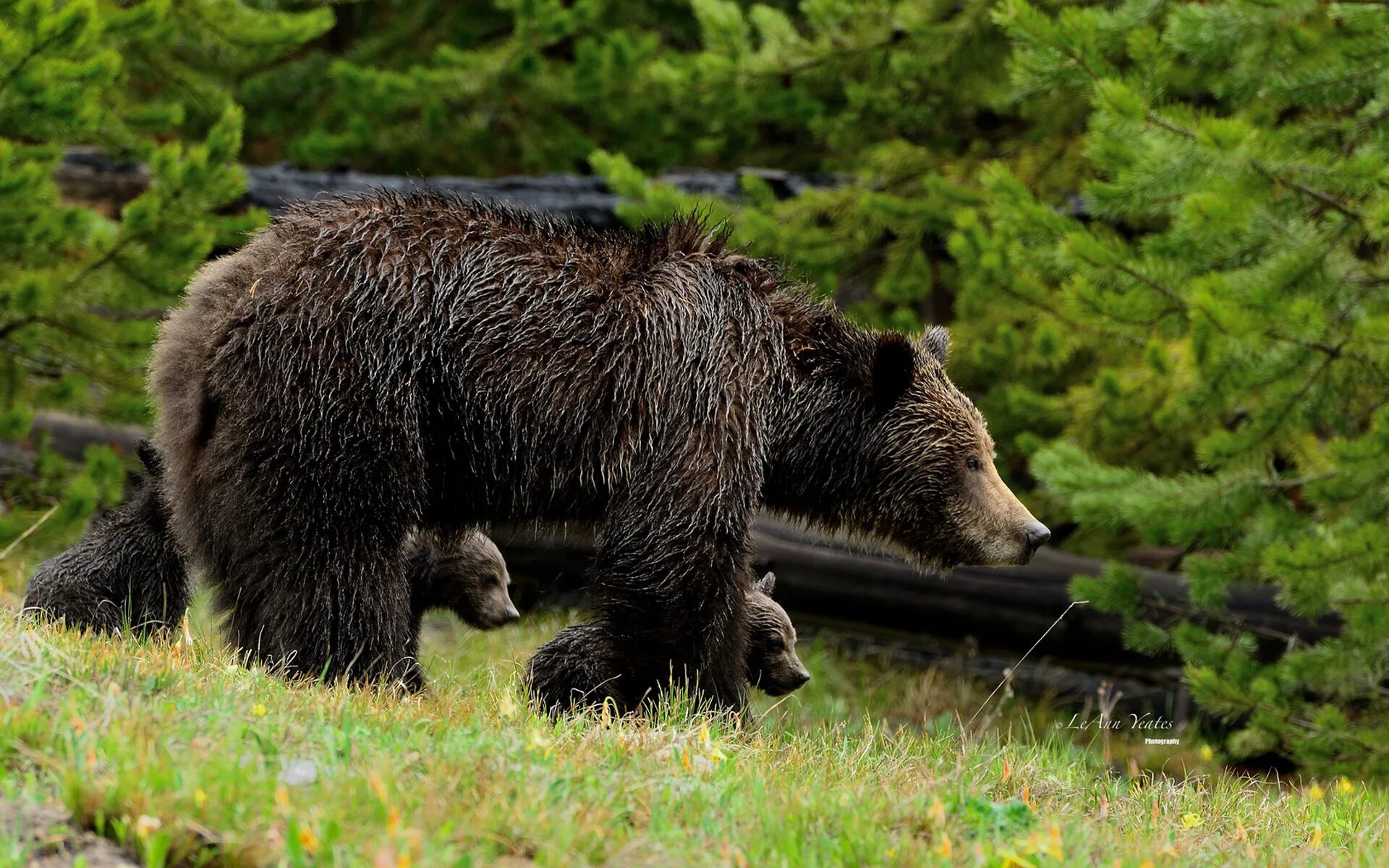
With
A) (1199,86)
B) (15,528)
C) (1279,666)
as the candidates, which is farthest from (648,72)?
(1279,666)

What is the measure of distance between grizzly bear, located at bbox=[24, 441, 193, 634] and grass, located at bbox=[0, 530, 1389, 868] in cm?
166

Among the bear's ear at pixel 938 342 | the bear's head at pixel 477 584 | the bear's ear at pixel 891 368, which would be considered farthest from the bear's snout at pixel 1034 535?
the bear's head at pixel 477 584

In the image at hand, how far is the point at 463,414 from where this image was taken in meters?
5.66

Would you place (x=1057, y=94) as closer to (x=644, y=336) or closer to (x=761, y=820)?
(x=644, y=336)

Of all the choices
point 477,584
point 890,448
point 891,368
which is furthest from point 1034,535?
point 477,584

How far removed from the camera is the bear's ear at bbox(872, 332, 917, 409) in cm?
629

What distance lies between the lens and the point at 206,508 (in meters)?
5.53

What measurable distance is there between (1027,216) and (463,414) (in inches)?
154

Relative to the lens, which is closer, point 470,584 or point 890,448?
point 890,448

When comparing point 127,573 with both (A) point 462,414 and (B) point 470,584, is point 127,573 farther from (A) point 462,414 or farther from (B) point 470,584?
(A) point 462,414

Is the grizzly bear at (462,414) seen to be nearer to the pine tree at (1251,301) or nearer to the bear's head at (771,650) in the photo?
the bear's head at (771,650)

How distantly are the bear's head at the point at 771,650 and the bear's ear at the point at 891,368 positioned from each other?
1.34m

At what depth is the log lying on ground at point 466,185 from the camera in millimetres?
12070

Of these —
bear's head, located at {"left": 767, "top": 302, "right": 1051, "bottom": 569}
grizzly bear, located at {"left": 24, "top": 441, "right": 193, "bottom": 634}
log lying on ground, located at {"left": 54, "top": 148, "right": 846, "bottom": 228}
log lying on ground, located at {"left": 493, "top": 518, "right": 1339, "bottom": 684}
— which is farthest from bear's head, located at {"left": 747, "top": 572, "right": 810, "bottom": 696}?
log lying on ground, located at {"left": 54, "top": 148, "right": 846, "bottom": 228}
